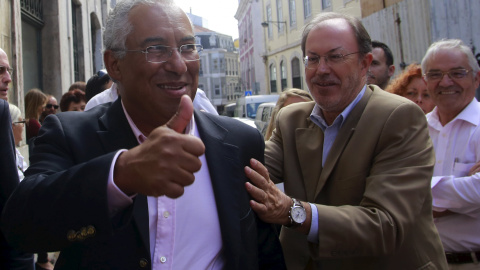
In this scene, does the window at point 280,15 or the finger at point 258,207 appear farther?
the window at point 280,15

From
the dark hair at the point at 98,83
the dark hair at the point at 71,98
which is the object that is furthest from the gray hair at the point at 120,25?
the dark hair at the point at 71,98

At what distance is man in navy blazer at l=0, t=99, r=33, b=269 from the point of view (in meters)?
2.31

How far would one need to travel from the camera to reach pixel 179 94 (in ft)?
5.47

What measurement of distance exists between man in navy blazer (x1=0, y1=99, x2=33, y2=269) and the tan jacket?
1.50m

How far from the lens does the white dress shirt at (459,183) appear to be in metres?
2.54

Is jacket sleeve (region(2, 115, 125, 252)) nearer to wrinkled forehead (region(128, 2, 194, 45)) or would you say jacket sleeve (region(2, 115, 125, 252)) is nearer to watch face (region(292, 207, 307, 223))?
wrinkled forehead (region(128, 2, 194, 45))

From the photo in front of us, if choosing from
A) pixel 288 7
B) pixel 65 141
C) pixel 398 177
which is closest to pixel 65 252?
pixel 65 141

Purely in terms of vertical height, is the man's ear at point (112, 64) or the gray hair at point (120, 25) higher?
the gray hair at point (120, 25)

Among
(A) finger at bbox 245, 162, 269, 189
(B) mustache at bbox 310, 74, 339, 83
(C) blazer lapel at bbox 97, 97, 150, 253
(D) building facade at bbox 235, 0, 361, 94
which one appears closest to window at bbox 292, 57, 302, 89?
(D) building facade at bbox 235, 0, 361, 94

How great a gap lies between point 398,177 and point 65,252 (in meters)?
1.39

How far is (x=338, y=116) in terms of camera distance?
83.5 inches

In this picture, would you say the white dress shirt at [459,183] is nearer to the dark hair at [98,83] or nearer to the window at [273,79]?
the dark hair at [98,83]

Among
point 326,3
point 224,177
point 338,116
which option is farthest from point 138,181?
point 326,3

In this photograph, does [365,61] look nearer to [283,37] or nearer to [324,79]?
[324,79]
